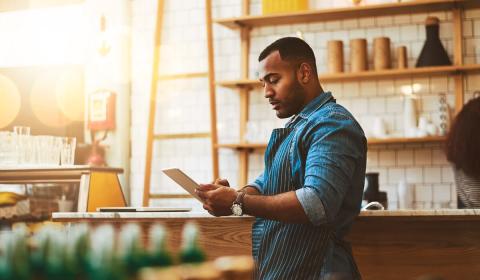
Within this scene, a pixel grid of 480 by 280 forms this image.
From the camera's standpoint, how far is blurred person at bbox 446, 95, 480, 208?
342 centimetres

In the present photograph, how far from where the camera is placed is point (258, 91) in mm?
5684

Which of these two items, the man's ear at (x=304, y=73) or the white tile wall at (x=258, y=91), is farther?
the white tile wall at (x=258, y=91)

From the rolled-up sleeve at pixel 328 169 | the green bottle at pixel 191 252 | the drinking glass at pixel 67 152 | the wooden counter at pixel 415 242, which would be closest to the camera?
the green bottle at pixel 191 252

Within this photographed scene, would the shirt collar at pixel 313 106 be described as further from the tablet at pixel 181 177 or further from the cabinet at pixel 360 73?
the cabinet at pixel 360 73

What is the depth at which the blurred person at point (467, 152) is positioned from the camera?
3.42 meters

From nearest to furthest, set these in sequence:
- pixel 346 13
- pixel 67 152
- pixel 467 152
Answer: pixel 467 152 → pixel 67 152 → pixel 346 13

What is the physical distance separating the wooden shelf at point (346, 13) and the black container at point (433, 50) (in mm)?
148

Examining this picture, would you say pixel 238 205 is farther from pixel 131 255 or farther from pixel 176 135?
pixel 176 135

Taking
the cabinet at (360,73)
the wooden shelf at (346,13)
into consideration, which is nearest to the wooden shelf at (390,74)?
the cabinet at (360,73)

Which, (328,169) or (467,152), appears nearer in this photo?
(328,169)

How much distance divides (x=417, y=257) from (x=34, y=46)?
4.72m

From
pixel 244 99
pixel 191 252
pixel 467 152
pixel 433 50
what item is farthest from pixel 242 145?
pixel 191 252

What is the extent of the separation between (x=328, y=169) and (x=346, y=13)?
3465 mm

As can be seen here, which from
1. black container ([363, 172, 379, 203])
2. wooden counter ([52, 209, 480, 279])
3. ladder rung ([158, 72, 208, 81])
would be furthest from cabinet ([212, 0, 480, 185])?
wooden counter ([52, 209, 480, 279])
